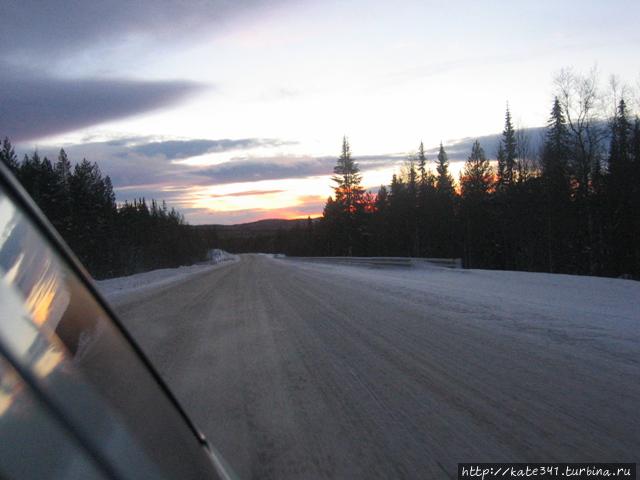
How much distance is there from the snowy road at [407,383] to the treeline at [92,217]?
2624 cm

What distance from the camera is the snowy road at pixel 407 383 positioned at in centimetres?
407

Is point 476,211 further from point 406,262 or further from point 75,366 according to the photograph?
point 75,366

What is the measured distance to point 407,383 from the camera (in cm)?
596

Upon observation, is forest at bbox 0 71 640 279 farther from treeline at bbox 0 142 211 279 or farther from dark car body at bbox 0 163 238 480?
dark car body at bbox 0 163 238 480

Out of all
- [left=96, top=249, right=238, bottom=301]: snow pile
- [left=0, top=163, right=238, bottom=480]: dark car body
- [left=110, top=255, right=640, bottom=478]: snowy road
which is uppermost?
[left=0, top=163, right=238, bottom=480]: dark car body

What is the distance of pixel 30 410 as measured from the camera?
1361 mm

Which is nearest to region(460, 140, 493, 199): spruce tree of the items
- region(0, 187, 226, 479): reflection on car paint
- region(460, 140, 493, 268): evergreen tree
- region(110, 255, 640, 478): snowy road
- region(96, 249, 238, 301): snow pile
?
region(460, 140, 493, 268): evergreen tree

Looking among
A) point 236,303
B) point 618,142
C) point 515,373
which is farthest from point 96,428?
point 618,142

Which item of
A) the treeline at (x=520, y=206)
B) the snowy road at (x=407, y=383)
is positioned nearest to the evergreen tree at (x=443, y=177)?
the treeline at (x=520, y=206)

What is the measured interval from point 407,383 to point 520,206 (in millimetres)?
54717

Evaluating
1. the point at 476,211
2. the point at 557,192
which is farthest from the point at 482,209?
the point at 557,192

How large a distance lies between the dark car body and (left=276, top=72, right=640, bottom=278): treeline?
146ft

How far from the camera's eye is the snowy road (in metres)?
4.07

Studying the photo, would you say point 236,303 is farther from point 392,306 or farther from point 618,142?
point 618,142
